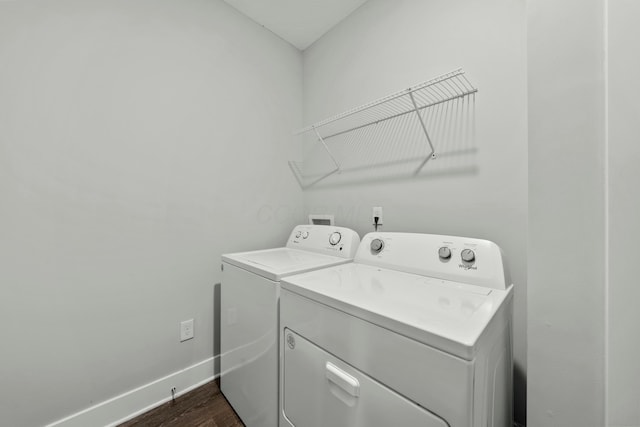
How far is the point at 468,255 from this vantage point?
3.32 ft

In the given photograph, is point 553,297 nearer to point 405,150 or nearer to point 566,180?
point 566,180

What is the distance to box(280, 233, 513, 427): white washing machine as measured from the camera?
0.56m

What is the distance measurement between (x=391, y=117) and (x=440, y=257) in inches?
36.5

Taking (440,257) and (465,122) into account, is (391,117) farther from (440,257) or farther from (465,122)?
(440,257)

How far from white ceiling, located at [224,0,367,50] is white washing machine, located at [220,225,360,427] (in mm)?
1577

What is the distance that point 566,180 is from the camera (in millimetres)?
631

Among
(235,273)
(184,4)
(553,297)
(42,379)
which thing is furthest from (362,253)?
(184,4)

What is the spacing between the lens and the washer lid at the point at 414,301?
57 cm

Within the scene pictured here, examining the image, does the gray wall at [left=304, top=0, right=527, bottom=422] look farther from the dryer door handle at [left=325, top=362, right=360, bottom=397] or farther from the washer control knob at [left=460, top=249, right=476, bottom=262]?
the dryer door handle at [left=325, top=362, right=360, bottom=397]

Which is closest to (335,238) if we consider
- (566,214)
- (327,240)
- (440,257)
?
(327,240)

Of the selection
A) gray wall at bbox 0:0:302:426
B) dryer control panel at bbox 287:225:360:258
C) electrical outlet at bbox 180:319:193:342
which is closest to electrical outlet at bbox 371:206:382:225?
dryer control panel at bbox 287:225:360:258

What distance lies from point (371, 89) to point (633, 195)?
4.50 feet

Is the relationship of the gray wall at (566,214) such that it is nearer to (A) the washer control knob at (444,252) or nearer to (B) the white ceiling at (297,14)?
(A) the washer control knob at (444,252)

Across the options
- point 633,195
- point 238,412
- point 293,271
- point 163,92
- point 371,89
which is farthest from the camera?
point 371,89
